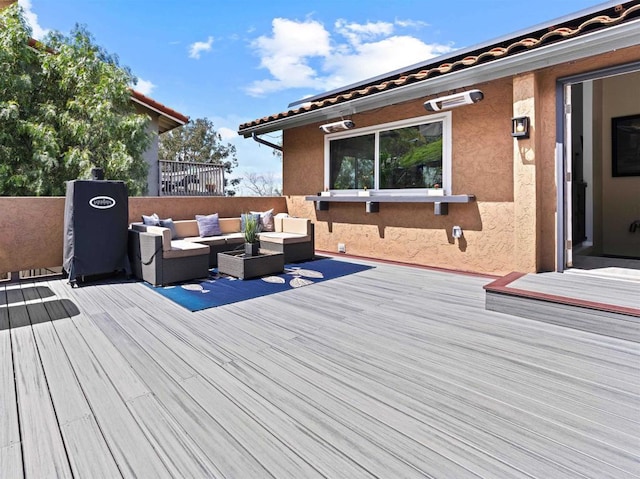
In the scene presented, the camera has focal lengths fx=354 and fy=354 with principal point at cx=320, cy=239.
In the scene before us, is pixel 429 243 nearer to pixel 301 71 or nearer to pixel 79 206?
pixel 79 206

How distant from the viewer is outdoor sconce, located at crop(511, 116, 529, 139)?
4.47 m

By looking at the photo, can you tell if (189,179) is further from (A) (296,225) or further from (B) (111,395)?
(B) (111,395)

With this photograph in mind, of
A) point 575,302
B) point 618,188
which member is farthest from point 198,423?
point 618,188

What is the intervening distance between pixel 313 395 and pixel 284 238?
13.8 feet

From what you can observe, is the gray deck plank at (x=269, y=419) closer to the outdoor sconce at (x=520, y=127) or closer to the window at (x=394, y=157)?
the outdoor sconce at (x=520, y=127)

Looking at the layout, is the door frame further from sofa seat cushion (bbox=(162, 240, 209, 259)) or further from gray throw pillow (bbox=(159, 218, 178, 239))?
gray throw pillow (bbox=(159, 218, 178, 239))

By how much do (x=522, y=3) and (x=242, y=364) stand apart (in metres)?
9.31

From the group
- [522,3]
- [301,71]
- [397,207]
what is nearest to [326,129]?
[397,207]

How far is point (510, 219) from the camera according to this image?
194 inches

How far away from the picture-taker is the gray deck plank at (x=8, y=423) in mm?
1549

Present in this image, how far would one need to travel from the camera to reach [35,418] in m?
1.90

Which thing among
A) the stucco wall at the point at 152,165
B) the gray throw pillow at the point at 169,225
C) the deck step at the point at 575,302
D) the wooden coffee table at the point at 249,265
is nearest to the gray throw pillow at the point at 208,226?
the gray throw pillow at the point at 169,225

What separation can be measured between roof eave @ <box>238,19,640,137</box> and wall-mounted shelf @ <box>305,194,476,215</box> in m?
A: 1.53

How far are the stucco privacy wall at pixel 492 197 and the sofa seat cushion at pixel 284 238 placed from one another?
3.87 ft
